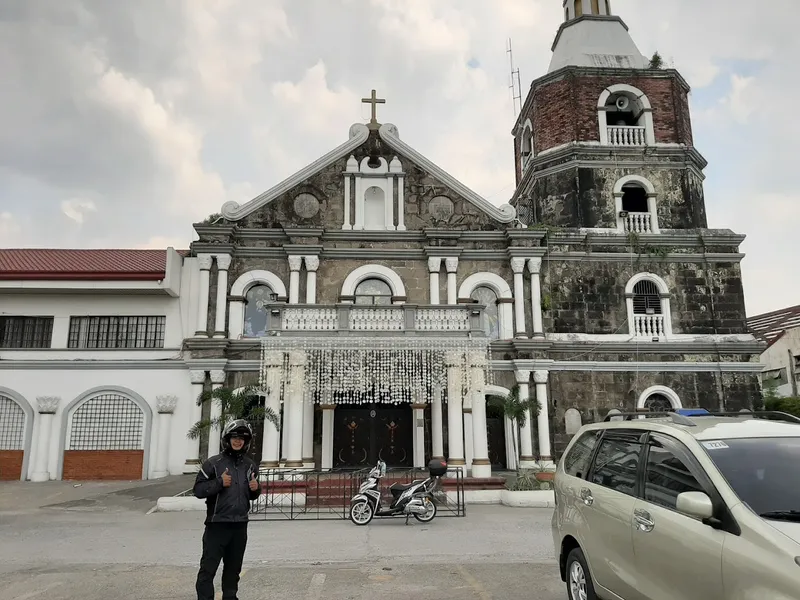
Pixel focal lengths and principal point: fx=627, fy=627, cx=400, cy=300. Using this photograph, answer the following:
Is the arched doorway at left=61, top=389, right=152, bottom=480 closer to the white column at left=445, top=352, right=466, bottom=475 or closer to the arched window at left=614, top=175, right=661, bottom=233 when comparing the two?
the white column at left=445, top=352, right=466, bottom=475

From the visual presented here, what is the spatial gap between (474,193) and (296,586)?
608 inches

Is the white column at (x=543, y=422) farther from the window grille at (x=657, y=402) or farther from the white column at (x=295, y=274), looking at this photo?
the white column at (x=295, y=274)

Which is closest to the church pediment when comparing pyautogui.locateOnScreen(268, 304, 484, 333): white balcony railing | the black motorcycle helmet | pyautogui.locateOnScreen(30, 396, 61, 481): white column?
pyautogui.locateOnScreen(268, 304, 484, 333): white balcony railing

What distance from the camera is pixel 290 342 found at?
50.9 feet

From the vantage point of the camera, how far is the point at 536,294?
19656 millimetres

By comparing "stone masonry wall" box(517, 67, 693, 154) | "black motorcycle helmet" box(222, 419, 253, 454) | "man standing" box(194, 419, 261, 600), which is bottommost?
"man standing" box(194, 419, 261, 600)

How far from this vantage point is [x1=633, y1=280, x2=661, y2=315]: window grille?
66.2 feet

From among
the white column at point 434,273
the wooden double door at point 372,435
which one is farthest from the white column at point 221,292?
the white column at point 434,273

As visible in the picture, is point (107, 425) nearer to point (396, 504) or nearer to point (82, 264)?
point (82, 264)

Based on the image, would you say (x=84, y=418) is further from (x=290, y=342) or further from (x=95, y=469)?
(x=290, y=342)

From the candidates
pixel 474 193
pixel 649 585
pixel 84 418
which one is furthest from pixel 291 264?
pixel 649 585

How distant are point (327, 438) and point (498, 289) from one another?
6.98 metres

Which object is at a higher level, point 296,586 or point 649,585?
point 649,585

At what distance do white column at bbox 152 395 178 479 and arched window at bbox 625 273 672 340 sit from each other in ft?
46.9
